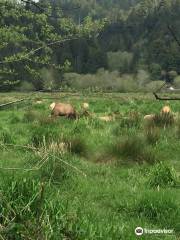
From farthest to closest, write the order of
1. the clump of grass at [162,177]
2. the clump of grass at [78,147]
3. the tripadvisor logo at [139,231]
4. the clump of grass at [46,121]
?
the clump of grass at [46,121] → the clump of grass at [78,147] → the clump of grass at [162,177] → the tripadvisor logo at [139,231]

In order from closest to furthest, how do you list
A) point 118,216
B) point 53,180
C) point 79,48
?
point 118,216 < point 53,180 < point 79,48

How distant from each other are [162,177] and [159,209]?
4.84 feet

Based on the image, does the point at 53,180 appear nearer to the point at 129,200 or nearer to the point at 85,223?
the point at 129,200

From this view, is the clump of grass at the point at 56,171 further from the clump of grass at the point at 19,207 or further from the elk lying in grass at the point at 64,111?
the elk lying in grass at the point at 64,111

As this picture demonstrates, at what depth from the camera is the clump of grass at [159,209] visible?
6.14 meters

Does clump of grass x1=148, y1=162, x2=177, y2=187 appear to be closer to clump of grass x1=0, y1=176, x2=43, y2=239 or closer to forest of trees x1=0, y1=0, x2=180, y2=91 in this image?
forest of trees x1=0, y1=0, x2=180, y2=91

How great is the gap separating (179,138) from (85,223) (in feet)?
22.8

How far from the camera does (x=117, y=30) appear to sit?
5084 inches

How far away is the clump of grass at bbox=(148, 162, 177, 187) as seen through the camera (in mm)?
7719

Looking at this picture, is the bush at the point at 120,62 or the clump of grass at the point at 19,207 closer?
the clump of grass at the point at 19,207

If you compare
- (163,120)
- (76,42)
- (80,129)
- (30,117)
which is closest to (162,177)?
(80,129)

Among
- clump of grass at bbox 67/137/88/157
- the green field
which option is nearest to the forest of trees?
the green field

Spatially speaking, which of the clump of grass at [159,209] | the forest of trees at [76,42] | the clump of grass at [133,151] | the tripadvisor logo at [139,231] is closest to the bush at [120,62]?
the forest of trees at [76,42]

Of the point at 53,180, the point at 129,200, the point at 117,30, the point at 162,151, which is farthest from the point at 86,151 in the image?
the point at 117,30
